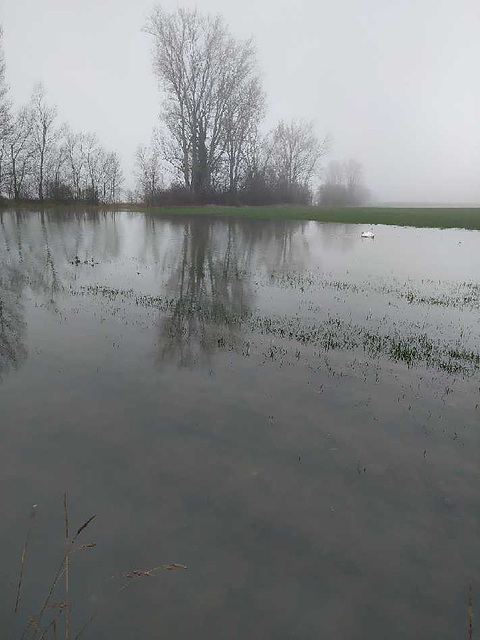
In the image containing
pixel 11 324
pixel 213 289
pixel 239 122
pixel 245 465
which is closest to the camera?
pixel 245 465

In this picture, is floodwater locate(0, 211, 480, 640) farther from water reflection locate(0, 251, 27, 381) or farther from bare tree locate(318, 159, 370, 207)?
bare tree locate(318, 159, 370, 207)

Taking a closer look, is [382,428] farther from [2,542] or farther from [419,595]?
[2,542]

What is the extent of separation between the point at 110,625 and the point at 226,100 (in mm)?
52101

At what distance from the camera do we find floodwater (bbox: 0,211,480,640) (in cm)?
273

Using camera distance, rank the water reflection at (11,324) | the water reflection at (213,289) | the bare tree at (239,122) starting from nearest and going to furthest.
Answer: the water reflection at (11,324), the water reflection at (213,289), the bare tree at (239,122)

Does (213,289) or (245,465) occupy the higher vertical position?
(213,289)

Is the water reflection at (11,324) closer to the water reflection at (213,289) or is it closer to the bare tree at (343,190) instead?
the water reflection at (213,289)

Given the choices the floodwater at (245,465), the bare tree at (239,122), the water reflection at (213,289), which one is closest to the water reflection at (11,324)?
the floodwater at (245,465)

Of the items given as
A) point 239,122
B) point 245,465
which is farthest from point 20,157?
point 245,465

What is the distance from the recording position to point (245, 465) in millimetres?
3967

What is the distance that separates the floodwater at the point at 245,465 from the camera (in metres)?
2.73

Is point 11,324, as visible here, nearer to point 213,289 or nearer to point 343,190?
point 213,289

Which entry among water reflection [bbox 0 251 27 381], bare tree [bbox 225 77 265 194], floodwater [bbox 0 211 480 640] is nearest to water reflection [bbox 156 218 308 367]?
floodwater [bbox 0 211 480 640]

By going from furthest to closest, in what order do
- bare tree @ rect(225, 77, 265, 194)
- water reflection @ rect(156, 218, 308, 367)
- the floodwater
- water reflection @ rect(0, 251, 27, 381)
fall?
bare tree @ rect(225, 77, 265, 194), water reflection @ rect(156, 218, 308, 367), water reflection @ rect(0, 251, 27, 381), the floodwater
